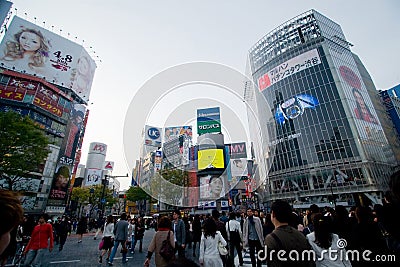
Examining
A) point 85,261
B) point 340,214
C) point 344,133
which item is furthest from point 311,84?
point 85,261

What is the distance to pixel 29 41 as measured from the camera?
31.6m

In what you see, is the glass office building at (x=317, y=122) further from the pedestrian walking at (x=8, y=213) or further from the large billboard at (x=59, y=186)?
the large billboard at (x=59, y=186)

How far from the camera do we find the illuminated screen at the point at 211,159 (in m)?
49.2

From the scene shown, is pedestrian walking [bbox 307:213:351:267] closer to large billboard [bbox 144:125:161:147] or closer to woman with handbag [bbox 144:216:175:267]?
woman with handbag [bbox 144:216:175:267]

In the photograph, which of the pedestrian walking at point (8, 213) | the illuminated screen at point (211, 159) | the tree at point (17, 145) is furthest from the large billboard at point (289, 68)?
the pedestrian walking at point (8, 213)

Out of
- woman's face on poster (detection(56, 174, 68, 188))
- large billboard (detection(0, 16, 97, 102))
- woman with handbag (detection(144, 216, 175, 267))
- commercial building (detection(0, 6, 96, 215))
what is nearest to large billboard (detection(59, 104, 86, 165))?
commercial building (detection(0, 6, 96, 215))

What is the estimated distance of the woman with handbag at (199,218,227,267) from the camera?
405cm

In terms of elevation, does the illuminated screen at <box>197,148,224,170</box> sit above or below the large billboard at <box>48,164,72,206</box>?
above

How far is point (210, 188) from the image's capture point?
48.8 meters

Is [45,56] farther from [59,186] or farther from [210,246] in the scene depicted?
[210,246]

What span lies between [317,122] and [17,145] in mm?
44054

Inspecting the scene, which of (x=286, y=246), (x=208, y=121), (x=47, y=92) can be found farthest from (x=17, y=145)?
(x=208, y=121)

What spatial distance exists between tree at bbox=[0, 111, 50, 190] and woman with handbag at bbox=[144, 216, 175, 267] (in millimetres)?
17288

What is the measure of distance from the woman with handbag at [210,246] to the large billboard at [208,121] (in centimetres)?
4590
